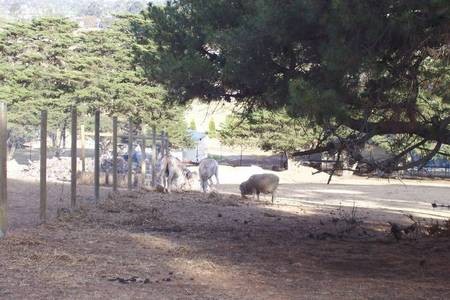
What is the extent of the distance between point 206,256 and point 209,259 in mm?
301

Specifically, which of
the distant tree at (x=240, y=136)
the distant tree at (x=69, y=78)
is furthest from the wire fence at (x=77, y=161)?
the distant tree at (x=240, y=136)

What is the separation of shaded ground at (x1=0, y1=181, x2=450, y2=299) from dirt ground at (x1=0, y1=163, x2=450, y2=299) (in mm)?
15

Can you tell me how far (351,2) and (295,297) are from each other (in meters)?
3.28

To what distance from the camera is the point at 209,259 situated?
9953 millimetres

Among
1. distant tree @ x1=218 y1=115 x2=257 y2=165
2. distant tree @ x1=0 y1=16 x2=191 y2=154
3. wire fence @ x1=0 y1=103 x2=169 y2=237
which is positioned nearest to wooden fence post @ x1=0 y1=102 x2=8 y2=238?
wire fence @ x1=0 y1=103 x2=169 y2=237

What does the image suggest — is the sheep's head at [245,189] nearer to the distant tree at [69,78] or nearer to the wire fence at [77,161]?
the wire fence at [77,161]

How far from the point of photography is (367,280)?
8844 millimetres

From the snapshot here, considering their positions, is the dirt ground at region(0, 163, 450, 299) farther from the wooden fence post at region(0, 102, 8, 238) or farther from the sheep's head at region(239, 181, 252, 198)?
the sheep's head at region(239, 181, 252, 198)

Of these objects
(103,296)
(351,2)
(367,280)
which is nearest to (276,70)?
(351,2)

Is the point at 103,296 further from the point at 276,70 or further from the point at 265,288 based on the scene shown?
the point at 276,70

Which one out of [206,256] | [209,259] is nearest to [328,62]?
[209,259]

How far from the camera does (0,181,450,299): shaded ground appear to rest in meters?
7.71

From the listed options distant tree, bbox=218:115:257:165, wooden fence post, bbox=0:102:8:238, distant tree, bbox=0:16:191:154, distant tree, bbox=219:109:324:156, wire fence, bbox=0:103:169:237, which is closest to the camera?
wooden fence post, bbox=0:102:8:238

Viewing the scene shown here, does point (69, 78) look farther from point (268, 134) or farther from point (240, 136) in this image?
point (268, 134)
